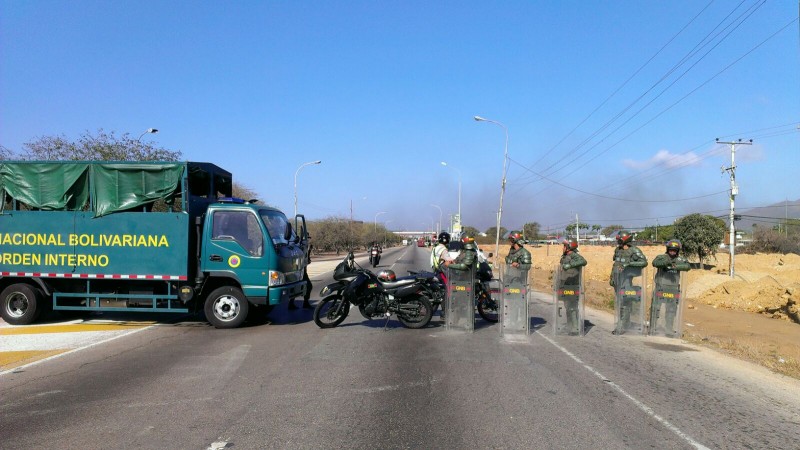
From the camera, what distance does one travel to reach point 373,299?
10367 millimetres

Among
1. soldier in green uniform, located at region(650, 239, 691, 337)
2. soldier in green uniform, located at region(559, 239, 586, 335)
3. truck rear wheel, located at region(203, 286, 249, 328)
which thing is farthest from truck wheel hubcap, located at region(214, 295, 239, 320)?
soldier in green uniform, located at region(650, 239, 691, 337)

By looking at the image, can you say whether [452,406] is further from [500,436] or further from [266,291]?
[266,291]

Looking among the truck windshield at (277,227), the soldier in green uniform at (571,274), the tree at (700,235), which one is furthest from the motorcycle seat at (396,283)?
the tree at (700,235)

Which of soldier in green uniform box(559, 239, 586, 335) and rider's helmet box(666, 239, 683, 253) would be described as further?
rider's helmet box(666, 239, 683, 253)

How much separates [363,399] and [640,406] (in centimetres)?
310

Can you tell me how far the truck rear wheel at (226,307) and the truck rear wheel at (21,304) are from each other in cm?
356

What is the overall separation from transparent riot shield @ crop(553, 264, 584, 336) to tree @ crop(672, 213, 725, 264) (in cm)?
3628

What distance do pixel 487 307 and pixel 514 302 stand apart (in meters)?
1.57

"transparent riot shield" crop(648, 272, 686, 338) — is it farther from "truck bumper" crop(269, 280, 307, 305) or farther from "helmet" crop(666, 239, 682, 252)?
"truck bumper" crop(269, 280, 307, 305)

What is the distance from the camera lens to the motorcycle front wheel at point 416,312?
1055cm

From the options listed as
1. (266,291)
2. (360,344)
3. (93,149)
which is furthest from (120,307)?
(93,149)

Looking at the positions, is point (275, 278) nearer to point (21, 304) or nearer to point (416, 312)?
point (416, 312)

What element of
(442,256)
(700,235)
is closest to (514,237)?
(442,256)

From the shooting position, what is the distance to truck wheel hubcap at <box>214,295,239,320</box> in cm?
1044
